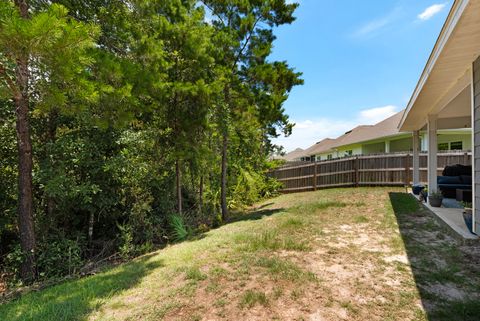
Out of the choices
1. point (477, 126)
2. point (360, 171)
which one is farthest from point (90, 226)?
point (360, 171)

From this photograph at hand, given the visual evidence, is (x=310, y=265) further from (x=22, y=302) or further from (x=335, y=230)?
(x=22, y=302)

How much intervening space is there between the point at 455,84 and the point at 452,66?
107 centimetres

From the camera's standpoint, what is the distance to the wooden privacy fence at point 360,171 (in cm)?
1012

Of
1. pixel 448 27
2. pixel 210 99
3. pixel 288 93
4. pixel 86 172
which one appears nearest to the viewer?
pixel 448 27

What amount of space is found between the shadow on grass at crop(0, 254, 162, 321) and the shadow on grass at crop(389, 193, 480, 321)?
3517mm

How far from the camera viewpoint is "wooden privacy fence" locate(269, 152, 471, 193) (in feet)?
33.2

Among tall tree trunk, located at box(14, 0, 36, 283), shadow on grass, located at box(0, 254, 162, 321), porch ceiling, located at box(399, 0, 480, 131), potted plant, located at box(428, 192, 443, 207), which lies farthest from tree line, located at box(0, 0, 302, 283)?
potted plant, located at box(428, 192, 443, 207)

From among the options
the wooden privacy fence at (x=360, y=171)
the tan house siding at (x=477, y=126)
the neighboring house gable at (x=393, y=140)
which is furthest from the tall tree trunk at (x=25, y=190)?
the neighboring house gable at (x=393, y=140)

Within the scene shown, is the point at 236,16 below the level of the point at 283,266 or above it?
above

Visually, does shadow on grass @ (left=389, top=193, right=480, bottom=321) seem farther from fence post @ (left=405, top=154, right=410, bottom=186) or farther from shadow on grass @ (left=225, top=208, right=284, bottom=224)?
fence post @ (left=405, top=154, right=410, bottom=186)

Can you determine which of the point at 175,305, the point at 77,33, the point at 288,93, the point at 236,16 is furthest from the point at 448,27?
the point at 236,16

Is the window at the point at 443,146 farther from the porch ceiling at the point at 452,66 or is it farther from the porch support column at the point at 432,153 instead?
the porch support column at the point at 432,153

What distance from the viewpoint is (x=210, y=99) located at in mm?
6371

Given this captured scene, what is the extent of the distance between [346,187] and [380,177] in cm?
147
